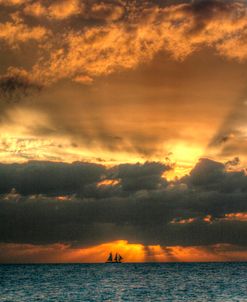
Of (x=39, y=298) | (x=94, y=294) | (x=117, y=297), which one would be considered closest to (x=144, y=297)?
(x=117, y=297)

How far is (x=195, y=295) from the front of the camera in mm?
100125

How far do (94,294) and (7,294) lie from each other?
17.1 m

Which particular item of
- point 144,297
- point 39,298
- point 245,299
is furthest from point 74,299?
point 245,299

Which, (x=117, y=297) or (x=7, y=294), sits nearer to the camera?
(x=117, y=297)

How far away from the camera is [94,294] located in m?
105

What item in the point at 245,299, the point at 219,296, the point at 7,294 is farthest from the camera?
the point at 7,294

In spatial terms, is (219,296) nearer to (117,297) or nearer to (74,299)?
(117,297)

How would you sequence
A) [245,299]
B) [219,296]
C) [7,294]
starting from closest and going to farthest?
[245,299] → [219,296] → [7,294]

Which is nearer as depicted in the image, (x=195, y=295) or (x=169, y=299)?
(x=169, y=299)

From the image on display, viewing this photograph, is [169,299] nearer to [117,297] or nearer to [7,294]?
[117,297]

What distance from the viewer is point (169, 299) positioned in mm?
92250

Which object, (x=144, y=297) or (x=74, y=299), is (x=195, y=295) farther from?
(x=74, y=299)

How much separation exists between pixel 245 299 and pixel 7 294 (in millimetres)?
45850

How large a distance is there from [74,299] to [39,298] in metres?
6.66
